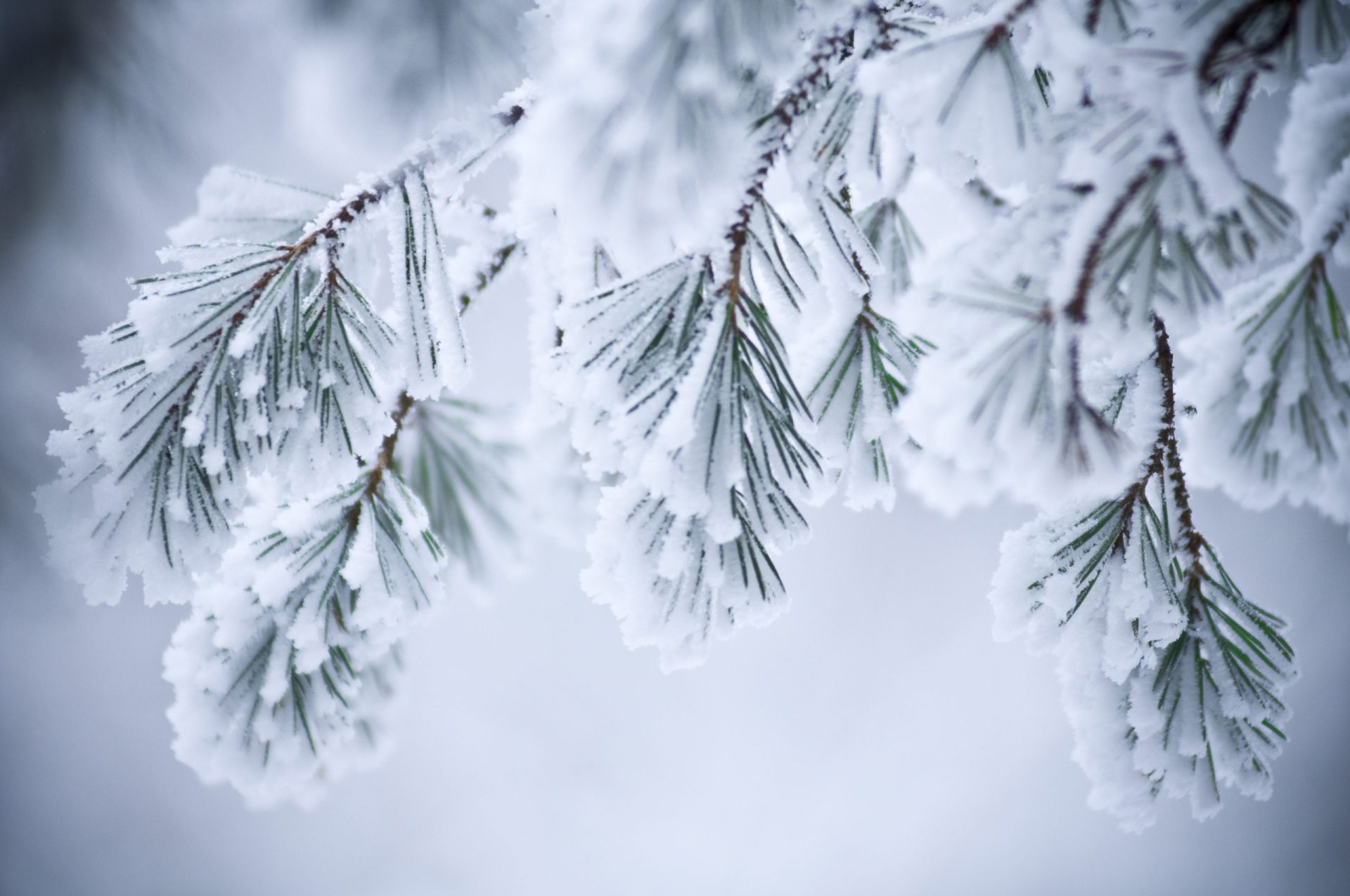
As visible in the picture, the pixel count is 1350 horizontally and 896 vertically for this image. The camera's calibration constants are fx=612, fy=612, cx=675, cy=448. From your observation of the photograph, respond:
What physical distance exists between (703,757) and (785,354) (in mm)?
3556

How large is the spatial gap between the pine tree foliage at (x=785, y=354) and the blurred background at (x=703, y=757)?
2149mm

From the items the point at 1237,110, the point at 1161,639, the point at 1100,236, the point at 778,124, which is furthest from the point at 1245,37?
the point at 1161,639

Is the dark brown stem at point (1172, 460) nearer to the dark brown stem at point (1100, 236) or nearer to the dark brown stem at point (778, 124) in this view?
the dark brown stem at point (1100, 236)

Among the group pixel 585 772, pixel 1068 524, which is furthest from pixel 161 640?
pixel 1068 524

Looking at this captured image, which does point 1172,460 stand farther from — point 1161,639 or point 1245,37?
point 1245,37

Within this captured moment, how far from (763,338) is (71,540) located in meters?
0.70

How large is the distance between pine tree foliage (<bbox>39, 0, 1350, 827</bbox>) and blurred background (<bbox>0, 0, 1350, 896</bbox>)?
2.15 metres

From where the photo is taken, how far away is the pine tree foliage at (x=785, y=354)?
17.7 inches

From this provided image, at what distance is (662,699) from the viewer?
3693 mm

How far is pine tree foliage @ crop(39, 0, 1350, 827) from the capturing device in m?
0.45

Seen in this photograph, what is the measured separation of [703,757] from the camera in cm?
361

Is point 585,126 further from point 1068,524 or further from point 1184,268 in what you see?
point 1068,524

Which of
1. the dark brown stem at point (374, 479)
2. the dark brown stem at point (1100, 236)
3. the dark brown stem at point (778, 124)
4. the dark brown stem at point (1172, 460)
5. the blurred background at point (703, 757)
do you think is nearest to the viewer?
the dark brown stem at point (1100, 236)

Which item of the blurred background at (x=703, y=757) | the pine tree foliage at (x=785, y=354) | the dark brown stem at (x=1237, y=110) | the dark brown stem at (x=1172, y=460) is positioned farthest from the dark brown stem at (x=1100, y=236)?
the blurred background at (x=703, y=757)
